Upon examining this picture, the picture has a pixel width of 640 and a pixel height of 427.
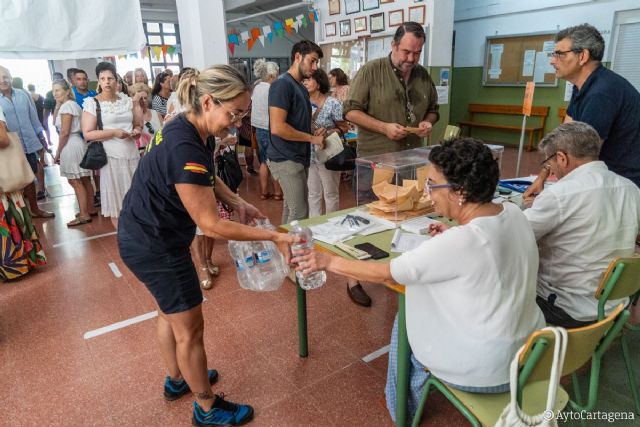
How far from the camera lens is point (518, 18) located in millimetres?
8602

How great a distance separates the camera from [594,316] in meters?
1.77

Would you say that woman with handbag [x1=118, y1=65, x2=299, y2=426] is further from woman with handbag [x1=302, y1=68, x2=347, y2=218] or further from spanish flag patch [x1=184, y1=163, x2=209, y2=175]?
woman with handbag [x1=302, y1=68, x2=347, y2=218]

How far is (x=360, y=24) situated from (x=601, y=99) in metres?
6.15

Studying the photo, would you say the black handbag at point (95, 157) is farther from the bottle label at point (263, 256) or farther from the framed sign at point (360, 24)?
the framed sign at point (360, 24)

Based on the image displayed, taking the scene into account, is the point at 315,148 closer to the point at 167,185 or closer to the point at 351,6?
the point at 167,185

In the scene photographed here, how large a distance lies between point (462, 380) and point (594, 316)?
0.75 m

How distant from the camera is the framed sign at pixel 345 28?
26.3 feet

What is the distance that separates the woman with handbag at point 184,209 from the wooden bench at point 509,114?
8527 mm

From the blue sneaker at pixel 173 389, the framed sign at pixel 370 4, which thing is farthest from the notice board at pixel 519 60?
the blue sneaker at pixel 173 389

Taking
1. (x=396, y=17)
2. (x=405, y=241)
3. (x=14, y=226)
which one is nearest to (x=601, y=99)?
(x=405, y=241)

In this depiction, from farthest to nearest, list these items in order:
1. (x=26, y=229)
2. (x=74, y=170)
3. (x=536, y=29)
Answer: (x=536, y=29)
(x=74, y=170)
(x=26, y=229)

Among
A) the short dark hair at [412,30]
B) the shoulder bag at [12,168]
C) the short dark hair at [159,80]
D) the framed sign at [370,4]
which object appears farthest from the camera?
the framed sign at [370,4]

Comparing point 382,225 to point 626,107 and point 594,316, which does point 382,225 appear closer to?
point 594,316

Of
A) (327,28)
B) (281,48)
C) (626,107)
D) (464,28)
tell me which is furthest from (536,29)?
(281,48)
